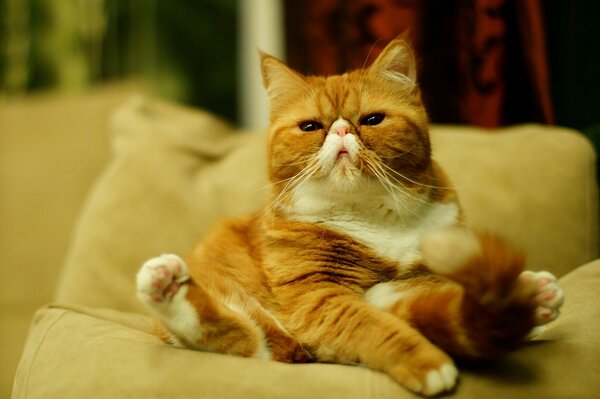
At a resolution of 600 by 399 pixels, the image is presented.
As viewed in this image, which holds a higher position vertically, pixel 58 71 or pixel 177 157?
pixel 58 71

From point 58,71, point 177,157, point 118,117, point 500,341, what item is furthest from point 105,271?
point 58,71

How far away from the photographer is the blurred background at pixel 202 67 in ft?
5.79

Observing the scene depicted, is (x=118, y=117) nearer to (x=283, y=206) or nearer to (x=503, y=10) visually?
(x=283, y=206)

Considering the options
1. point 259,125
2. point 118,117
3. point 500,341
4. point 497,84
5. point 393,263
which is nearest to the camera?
point 500,341

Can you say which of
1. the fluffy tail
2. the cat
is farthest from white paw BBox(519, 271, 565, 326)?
the fluffy tail

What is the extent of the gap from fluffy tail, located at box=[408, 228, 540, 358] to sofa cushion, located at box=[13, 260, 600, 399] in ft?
0.20

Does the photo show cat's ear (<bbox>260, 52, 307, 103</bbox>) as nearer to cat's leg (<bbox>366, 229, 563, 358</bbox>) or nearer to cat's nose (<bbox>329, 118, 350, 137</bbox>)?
cat's nose (<bbox>329, 118, 350, 137</bbox>)

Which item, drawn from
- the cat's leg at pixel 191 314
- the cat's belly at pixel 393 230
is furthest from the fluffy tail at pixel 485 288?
the cat's leg at pixel 191 314

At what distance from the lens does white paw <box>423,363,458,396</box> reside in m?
0.79

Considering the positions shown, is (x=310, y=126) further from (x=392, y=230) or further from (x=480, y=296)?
(x=480, y=296)

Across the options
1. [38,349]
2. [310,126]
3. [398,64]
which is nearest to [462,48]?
[398,64]

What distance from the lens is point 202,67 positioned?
9.27 ft

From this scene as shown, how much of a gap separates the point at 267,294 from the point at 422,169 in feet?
1.26

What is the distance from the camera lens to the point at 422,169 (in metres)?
1.13
